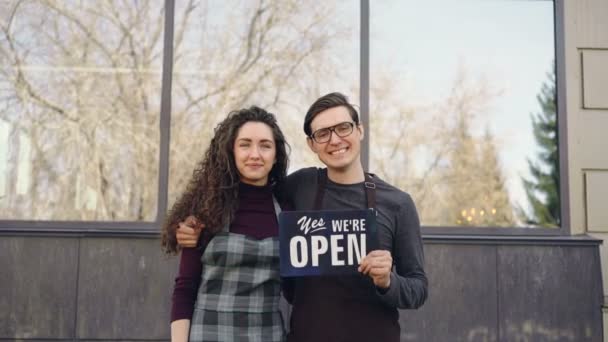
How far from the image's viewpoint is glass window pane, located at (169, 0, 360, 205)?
17.7 feet

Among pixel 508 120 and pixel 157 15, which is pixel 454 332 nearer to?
pixel 508 120

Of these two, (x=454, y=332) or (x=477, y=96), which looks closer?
(x=454, y=332)

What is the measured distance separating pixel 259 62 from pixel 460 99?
1989 millimetres

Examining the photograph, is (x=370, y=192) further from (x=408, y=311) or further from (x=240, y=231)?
(x=408, y=311)

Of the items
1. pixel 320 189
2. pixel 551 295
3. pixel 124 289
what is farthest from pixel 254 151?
pixel 551 295

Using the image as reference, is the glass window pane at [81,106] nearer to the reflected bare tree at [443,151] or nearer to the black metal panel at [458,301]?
the reflected bare tree at [443,151]

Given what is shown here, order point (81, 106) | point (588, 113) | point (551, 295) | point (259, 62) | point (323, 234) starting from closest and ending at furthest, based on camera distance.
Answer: point (323, 234) → point (551, 295) → point (588, 113) → point (81, 106) → point (259, 62)

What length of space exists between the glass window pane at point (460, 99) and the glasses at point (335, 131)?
297 cm

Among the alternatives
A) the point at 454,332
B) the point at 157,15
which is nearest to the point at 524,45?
the point at 454,332

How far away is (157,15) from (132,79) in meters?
0.65

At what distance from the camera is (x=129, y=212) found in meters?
5.22

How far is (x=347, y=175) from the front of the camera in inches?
101

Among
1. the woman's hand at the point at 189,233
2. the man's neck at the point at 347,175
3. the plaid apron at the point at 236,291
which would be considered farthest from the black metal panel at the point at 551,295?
the woman's hand at the point at 189,233

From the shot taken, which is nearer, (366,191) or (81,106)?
(366,191)
